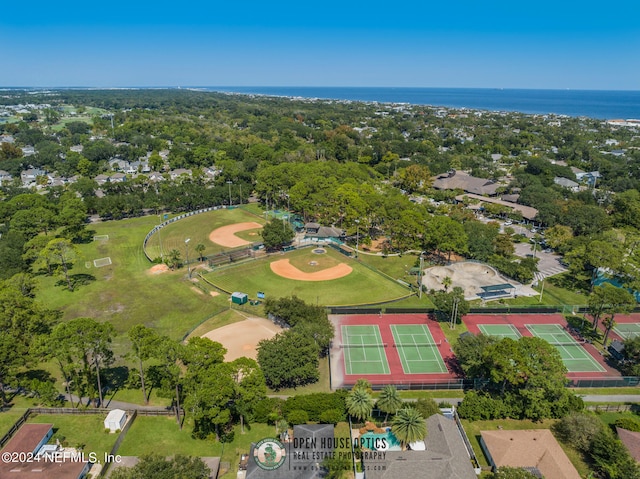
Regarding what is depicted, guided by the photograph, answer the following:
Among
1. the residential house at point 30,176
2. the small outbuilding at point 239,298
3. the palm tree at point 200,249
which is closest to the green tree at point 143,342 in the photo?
the small outbuilding at point 239,298

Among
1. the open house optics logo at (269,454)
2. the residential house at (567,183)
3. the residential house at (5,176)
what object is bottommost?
the residential house at (5,176)

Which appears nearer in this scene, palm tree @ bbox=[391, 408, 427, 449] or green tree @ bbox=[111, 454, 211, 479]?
green tree @ bbox=[111, 454, 211, 479]

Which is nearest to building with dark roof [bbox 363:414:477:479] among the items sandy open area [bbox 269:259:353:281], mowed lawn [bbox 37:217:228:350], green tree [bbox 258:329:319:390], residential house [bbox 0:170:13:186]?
green tree [bbox 258:329:319:390]

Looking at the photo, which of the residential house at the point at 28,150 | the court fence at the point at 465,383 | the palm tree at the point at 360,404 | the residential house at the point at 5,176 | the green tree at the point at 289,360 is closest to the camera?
the palm tree at the point at 360,404

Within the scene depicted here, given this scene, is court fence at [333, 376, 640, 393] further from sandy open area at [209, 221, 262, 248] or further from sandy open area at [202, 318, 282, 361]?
sandy open area at [209, 221, 262, 248]

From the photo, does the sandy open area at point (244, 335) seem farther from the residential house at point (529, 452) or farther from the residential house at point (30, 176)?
the residential house at point (30, 176)

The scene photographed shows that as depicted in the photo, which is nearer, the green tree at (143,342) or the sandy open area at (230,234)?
the green tree at (143,342)
